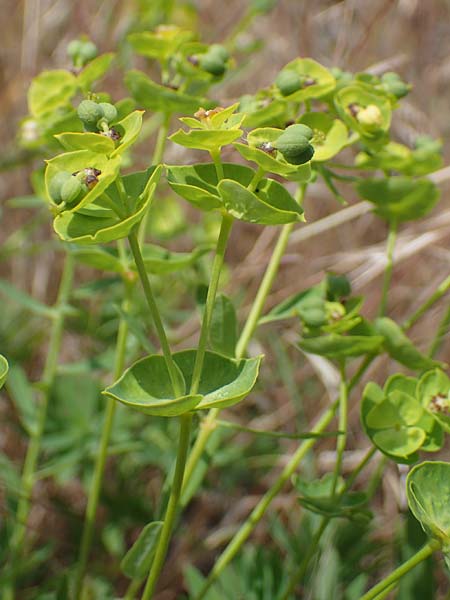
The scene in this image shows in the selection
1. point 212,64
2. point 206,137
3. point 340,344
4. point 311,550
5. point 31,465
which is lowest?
point 31,465

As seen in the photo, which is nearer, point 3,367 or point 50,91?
point 3,367

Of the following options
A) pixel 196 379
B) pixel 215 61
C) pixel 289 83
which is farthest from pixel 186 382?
pixel 215 61

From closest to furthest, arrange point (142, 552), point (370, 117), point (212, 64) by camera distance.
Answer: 1. point (142, 552)
2. point (370, 117)
3. point (212, 64)

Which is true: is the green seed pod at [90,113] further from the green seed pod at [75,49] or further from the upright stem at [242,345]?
the green seed pod at [75,49]

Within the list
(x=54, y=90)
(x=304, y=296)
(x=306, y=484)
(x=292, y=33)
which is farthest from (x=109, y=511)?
(x=292, y=33)

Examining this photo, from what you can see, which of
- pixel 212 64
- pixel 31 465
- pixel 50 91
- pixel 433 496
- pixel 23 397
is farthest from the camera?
pixel 23 397

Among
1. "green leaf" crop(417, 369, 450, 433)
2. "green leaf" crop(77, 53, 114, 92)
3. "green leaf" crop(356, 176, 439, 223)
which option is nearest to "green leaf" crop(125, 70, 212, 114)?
"green leaf" crop(77, 53, 114, 92)

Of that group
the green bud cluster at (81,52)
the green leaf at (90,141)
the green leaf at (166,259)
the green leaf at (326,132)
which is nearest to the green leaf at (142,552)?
the green leaf at (166,259)

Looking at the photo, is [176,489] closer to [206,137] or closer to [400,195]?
[206,137]
